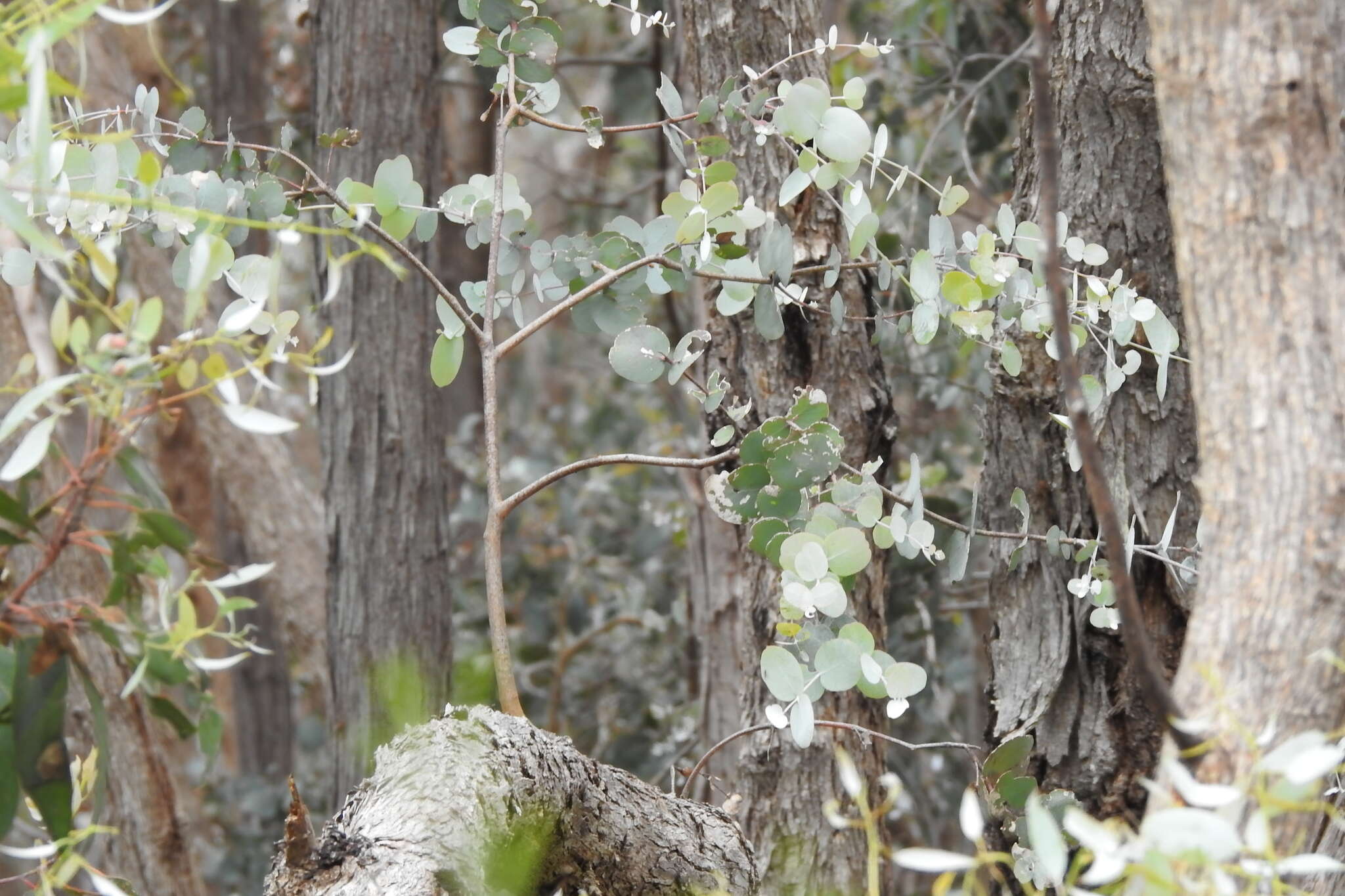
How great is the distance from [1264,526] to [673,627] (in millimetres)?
3079

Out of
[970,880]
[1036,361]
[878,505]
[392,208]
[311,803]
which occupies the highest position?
[392,208]

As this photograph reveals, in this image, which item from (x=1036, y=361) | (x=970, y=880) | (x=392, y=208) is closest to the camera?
(x=970, y=880)

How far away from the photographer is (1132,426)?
1.46m

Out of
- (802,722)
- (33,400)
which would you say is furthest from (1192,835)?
(33,400)

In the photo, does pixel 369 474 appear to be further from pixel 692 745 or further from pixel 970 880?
pixel 970 880

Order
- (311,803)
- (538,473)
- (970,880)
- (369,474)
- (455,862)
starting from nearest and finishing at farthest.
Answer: (970,880), (455,862), (369,474), (311,803), (538,473)

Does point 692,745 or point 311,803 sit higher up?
point 692,745

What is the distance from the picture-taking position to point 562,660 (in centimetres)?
333

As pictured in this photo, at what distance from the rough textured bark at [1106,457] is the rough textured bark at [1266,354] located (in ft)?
2.51

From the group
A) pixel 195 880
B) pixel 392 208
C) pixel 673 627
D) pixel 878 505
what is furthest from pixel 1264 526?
pixel 673 627

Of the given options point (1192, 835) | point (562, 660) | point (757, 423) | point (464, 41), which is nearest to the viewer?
point (1192, 835)

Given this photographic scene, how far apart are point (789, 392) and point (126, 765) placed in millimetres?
1659

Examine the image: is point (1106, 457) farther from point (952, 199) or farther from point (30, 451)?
point (30, 451)

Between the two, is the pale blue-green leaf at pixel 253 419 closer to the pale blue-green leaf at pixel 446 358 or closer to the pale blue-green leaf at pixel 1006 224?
the pale blue-green leaf at pixel 446 358
